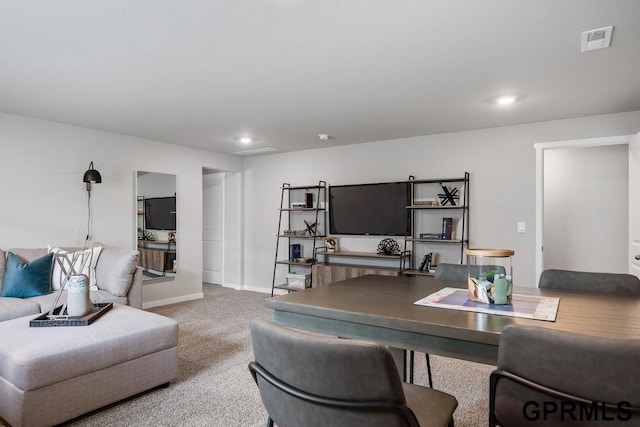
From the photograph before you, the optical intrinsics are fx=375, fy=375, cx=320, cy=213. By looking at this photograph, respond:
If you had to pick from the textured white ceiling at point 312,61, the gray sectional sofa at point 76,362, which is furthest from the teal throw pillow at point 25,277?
the textured white ceiling at point 312,61

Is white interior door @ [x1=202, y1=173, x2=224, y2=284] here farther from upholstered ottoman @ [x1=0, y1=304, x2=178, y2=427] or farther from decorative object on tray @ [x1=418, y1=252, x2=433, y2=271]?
upholstered ottoman @ [x1=0, y1=304, x2=178, y2=427]

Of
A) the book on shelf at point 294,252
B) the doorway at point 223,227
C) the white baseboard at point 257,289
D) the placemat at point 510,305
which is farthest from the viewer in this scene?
the doorway at point 223,227

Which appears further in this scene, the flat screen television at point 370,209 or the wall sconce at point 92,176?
the flat screen television at point 370,209

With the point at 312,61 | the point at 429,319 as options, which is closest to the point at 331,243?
the point at 312,61

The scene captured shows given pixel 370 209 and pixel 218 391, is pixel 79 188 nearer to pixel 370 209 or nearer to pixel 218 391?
pixel 218 391

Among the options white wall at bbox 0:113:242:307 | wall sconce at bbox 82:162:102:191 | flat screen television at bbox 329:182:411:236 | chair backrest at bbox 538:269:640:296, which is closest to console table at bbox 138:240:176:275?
white wall at bbox 0:113:242:307

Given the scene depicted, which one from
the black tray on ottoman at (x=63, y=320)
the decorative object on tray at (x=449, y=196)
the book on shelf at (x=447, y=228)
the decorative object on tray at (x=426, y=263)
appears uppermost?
the decorative object on tray at (x=449, y=196)

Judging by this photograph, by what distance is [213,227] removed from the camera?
265 inches

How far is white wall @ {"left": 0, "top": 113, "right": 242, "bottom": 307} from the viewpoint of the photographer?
3811 mm

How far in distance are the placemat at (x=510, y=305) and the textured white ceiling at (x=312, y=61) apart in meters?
1.43

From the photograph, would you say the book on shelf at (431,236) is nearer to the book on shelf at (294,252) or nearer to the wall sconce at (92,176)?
the book on shelf at (294,252)

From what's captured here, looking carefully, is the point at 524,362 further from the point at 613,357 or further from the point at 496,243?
the point at 496,243

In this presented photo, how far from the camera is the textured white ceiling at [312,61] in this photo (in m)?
1.93

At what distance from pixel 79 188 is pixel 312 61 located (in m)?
3.32
